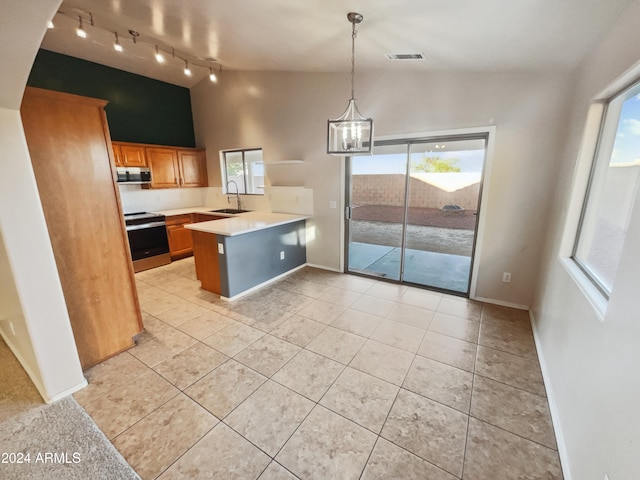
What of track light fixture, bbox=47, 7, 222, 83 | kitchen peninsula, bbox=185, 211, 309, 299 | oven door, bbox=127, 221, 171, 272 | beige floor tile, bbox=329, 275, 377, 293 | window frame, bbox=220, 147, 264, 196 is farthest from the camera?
window frame, bbox=220, 147, 264, 196

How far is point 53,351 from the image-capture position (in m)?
1.87

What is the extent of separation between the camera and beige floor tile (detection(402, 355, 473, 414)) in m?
1.89

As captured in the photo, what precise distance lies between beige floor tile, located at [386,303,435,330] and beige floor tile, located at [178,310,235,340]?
1.80 meters

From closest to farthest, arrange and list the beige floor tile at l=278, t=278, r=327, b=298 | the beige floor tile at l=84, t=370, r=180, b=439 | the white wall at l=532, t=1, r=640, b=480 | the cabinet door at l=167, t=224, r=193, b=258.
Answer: the white wall at l=532, t=1, r=640, b=480 < the beige floor tile at l=84, t=370, r=180, b=439 < the beige floor tile at l=278, t=278, r=327, b=298 < the cabinet door at l=167, t=224, r=193, b=258

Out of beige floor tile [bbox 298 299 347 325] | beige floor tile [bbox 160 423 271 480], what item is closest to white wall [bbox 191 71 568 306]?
beige floor tile [bbox 298 299 347 325]

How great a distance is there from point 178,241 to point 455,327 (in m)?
4.67

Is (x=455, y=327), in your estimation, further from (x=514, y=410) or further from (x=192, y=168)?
(x=192, y=168)

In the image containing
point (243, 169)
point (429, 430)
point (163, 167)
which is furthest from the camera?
point (243, 169)

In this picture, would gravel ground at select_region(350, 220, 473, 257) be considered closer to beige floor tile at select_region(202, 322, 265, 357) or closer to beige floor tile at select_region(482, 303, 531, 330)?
beige floor tile at select_region(482, 303, 531, 330)

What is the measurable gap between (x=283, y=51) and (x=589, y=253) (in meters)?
3.62

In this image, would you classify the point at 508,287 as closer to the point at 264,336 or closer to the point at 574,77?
the point at 574,77

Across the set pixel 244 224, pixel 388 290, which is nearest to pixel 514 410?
pixel 388 290

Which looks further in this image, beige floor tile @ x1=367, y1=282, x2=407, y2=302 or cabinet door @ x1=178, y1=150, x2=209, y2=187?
cabinet door @ x1=178, y1=150, x2=209, y2=187

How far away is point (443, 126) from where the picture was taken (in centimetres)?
314
